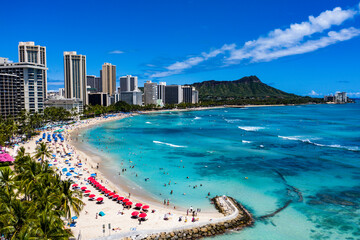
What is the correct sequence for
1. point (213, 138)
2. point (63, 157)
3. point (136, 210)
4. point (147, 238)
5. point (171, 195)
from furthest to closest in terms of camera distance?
point (213, 138)
point (63, 157)
point (171, 195)
point (136, 210)
point (147, 238)

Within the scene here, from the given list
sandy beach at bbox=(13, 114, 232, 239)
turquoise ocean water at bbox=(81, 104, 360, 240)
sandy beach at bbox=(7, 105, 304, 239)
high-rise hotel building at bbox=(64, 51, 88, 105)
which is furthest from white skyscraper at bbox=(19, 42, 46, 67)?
sandy beach at bbox=(13, 114, 232, 239)

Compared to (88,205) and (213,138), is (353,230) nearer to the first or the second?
(88,205)

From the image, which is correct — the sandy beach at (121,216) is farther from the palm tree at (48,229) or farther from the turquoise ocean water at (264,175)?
the palm tree at (48,229)

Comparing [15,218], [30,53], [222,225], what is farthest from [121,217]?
[30,53]

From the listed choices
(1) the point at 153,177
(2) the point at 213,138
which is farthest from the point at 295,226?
(2) the point at 213,138

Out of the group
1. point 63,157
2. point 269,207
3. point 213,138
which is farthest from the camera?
point 213,138

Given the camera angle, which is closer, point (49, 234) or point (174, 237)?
point (49, 234)

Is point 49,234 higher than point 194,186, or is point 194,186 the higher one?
point 49,234
